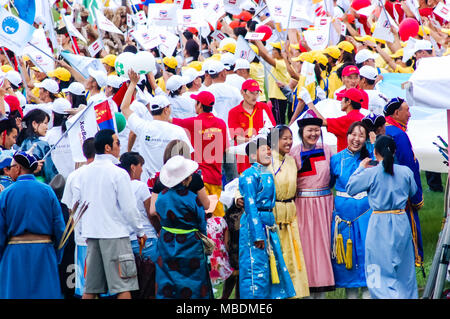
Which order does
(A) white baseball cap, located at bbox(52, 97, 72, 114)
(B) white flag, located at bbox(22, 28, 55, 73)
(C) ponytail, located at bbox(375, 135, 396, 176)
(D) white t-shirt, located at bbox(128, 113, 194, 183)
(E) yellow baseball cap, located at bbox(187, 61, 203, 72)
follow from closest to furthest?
(C) ponytail, located at bbox(375, 135, 396, 176) → (D) white t-shirt, located at bbox(128, 113, 194, 183) → (A) white baseball cap, located at bbox(52, 97, 72, 114) → (E) yellow baseball cap, located at bbox(187, 61, 203, 72) → (B) white flag, located at bbox(22, 28, 55, 73)

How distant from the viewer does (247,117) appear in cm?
1174

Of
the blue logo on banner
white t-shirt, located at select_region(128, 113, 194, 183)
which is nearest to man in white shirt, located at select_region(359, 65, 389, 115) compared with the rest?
white t-shirt, located at select_region(128, 113, 194, 183)

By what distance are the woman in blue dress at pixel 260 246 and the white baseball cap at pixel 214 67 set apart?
165 inches

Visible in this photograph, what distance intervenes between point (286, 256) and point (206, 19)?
8.22 meters

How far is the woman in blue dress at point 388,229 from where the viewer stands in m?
8.40

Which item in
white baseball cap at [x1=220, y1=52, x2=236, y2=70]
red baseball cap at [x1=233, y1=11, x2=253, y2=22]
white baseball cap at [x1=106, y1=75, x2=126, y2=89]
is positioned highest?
red baseball cap at [x1=233, y1=11, x2=253, y2=22]

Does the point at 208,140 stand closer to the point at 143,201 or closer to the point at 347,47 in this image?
the point at 143,201

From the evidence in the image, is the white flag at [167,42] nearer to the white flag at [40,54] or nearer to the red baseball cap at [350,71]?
the white flag at [40,54]

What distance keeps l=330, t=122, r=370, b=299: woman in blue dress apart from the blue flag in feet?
17.9

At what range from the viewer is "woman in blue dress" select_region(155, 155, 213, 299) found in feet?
27.0

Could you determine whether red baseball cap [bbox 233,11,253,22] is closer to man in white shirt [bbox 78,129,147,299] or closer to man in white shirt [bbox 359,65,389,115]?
man in white shirt [bbox 359,65,389,115]

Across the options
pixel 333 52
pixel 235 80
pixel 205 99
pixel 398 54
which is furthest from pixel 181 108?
pixel 398 54

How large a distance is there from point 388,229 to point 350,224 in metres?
0.69
